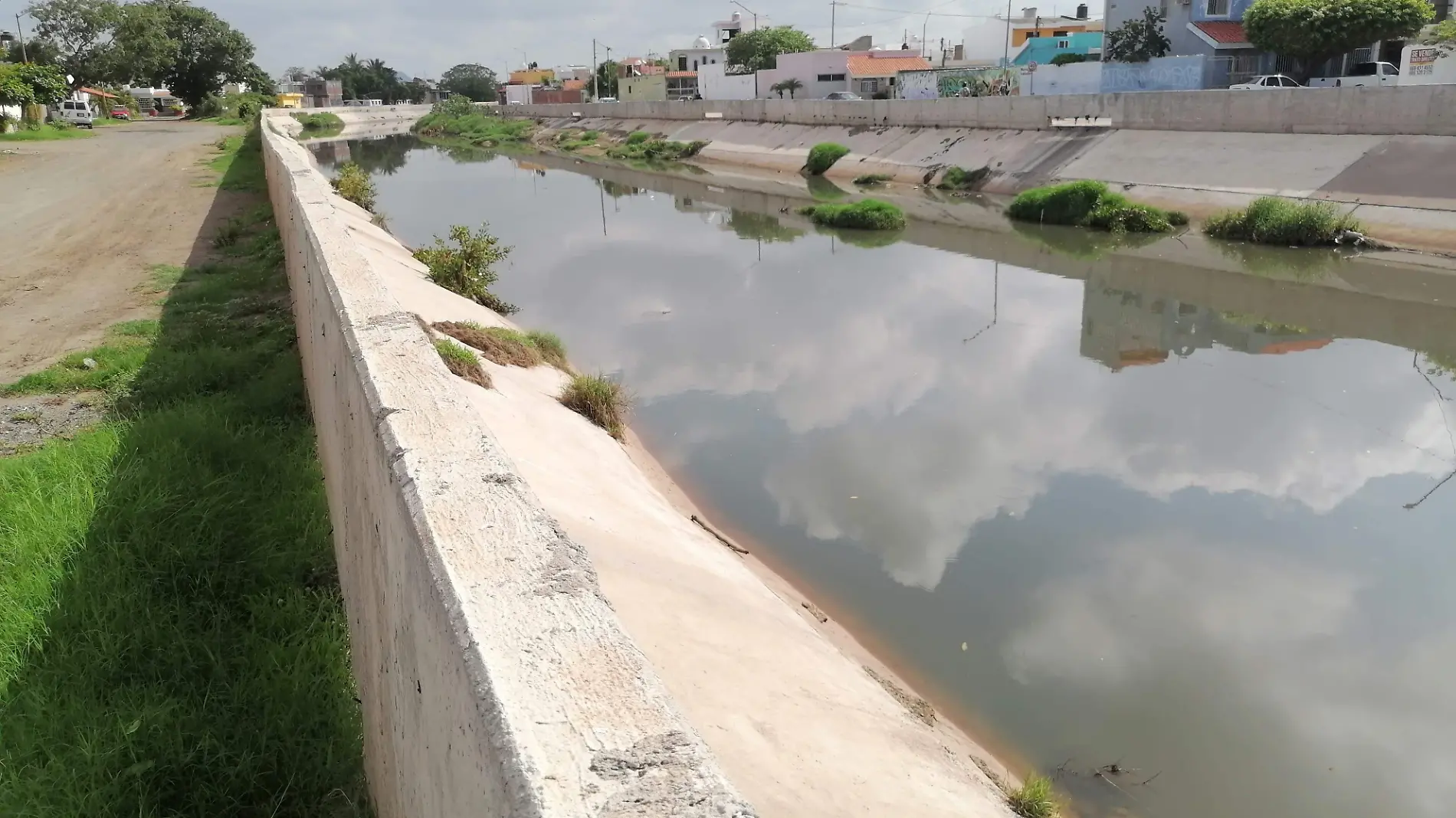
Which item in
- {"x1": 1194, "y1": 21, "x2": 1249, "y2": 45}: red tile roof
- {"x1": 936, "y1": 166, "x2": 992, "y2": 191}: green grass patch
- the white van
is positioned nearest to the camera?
{"x1": 936, "y1": 166, "x2": 992, "y2": 191}: green grass patch

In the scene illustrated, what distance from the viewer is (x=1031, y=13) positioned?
6950cm

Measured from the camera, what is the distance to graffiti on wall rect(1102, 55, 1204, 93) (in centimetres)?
3459

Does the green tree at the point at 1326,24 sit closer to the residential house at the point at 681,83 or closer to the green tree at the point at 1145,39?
the green tree at the point at 1145,39

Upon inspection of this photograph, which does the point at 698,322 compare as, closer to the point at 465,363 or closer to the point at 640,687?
the point at 465,363

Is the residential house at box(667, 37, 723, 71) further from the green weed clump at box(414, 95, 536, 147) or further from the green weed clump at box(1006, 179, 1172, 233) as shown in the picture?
the green weed clump at box(1006, 179, 1172, 233)

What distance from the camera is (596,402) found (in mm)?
8836

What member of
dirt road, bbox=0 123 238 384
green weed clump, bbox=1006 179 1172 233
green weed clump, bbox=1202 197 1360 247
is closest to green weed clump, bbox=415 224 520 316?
dirt road, bbox=0 123 238 384

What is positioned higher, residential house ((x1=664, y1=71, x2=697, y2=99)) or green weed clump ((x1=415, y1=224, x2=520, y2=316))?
residential house ((x1=664, y1=71, x2=697, y2=99))

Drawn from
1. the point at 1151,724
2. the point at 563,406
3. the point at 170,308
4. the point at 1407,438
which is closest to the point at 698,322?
the point at 563,406

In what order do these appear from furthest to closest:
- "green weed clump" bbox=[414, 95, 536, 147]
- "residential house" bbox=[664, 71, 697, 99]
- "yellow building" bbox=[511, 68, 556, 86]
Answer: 1. "yellow building" bbox=[511, 68, 556, 86]
2. "residential house" bbox=[664, 71, 697, 99]
3. "green weed clump" bbox=[414, 95, 536, 147]

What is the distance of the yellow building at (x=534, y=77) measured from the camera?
363ft

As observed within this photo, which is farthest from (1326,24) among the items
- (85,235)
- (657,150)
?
(85,235)

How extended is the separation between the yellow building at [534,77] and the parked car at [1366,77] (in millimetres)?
88011

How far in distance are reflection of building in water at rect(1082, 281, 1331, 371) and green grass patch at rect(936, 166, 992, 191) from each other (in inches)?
469
